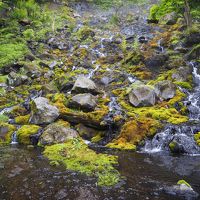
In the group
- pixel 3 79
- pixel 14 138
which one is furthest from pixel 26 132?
pixel 3 79

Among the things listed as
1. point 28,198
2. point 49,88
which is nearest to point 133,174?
point 28,198

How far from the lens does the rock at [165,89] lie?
1845 cm

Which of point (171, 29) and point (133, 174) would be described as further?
point (171, 29)

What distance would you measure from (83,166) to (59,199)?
2652mm

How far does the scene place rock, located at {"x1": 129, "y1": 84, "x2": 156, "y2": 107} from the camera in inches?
697

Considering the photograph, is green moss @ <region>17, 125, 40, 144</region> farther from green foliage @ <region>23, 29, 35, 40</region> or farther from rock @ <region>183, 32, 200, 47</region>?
green foliage @ <region>23, 29, 35, 40</region>

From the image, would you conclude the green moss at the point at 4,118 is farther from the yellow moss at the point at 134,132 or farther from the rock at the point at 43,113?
the yellow moss at the point at 134,132

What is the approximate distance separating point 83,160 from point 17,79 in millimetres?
12781

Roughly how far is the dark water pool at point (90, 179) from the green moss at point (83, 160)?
12.5 inches

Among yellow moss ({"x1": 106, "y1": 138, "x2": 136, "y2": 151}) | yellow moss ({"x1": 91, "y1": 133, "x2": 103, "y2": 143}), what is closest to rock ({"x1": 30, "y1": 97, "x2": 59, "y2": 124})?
yellow moss ({"x1": 91, "y1": 133, "x2": 103, "y2": 143})

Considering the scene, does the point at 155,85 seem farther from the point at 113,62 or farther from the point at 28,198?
the point at 28,198

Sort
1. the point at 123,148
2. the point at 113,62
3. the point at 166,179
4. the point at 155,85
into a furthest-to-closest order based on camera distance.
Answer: the point at 113,62 → the point at 155,85 → the point at 123,148 → the point at 166,179

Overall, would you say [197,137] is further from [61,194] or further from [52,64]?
[52,64]

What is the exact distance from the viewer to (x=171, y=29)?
30.7m
